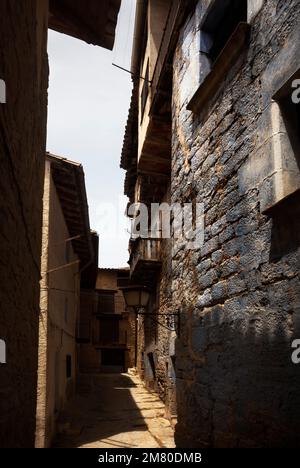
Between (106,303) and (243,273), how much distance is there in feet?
78.7

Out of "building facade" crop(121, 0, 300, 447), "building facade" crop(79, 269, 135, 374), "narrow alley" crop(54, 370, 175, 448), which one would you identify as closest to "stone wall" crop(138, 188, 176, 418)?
"narrow alley" crop(54, 370, 175, 448)

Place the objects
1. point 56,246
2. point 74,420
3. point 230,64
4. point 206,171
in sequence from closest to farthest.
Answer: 1. point 230,64
2. point 206,171
3. point 56,246
4. point 74,420

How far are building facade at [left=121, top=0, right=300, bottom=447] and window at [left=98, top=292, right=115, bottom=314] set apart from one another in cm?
2199

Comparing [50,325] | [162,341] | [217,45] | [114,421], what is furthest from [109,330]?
[217,45]

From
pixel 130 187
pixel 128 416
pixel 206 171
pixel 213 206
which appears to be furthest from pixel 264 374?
pixel 130 187

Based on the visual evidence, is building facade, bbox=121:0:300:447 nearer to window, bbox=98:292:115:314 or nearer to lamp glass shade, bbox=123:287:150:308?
lamp glass shade, bbox=123:287:150:308

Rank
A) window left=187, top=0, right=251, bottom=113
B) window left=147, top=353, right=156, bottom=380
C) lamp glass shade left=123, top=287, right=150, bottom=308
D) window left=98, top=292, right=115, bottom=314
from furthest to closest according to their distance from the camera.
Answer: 1. window left=98, top=292, right=115, bottom=314
2. window left=147, top=353, right=156, bottom=380
3. lamp glass shade left=123, top=287, right=150, bottom=308
4. window left=187, top=0, right=251, bottom=113

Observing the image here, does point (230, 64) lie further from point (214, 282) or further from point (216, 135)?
point (214, 282)

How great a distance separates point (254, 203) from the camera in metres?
3.04

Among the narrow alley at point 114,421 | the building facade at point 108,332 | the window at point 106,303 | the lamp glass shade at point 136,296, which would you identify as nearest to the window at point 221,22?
the lamp glass shade at point 136,296

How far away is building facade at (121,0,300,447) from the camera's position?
8.75 ft

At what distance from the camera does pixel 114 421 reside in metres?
9.45

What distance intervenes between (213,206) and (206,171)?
412 mm

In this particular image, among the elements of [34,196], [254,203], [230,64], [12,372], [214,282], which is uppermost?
[230,64]
